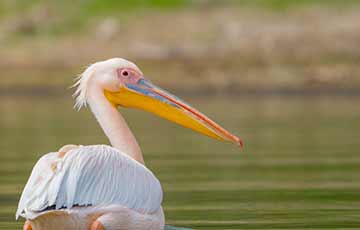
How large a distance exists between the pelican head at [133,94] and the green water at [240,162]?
0.85 metres

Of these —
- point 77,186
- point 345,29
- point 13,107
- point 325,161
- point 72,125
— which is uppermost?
point 345,29

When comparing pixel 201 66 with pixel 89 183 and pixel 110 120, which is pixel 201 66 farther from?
pixel 89 183

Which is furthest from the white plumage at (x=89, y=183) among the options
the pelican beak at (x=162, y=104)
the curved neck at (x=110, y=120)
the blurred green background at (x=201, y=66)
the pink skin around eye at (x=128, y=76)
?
the blurred green background at (x=201, y=66)

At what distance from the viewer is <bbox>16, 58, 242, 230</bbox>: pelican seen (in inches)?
350

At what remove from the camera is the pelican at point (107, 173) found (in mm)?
8898

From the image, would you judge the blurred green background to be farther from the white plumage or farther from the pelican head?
the white plumage

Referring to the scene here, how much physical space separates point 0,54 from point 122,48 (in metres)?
3.19

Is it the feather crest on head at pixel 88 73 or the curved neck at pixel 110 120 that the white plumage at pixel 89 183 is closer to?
the curved neck at pixel 110 120

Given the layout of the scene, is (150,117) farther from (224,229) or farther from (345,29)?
(224,229)

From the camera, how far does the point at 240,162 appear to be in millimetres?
16062

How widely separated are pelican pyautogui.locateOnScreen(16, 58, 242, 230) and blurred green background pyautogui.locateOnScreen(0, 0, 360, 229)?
298 inches

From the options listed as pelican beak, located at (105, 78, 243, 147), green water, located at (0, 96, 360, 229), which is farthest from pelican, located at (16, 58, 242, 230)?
green water, located at (0, 96, 360, 229)

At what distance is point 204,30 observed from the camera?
3884 centimetres

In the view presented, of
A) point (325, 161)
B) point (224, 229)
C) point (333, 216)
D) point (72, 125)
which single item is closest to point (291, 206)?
point (333, 216)
